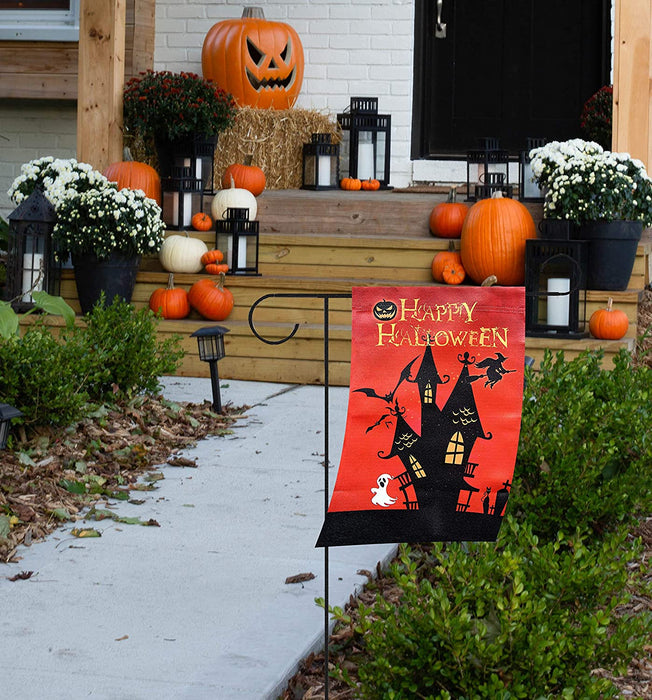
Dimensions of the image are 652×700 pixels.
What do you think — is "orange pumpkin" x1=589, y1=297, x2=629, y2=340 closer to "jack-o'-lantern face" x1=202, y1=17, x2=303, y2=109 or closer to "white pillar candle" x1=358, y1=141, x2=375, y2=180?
"white pillar candle" x1=358, y1=141, x2=375, y2=180

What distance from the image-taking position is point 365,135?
741 cm

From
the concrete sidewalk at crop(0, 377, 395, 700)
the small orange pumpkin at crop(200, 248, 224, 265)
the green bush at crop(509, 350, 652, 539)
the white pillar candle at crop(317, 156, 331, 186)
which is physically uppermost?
the white pillar candle at crop(317, 156, 331, 186)

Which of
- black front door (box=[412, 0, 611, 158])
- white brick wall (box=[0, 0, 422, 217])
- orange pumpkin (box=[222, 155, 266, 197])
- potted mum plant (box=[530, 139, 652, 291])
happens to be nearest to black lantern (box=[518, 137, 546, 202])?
potted mum plant (box=[530, 139, 652, 291])

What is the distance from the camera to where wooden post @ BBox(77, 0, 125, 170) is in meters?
6.43

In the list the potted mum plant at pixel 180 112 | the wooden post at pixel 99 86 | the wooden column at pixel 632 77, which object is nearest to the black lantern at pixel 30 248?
the wooden post at pixel 99 86

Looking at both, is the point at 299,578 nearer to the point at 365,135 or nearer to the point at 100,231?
the point at 100,231

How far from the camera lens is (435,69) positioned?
8.70 meters

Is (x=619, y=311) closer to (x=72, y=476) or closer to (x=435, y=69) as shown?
(x=72, y=476)

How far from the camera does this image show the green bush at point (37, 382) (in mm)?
3584

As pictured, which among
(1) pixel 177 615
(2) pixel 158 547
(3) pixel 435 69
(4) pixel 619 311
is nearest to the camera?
(1) pixel 177 615

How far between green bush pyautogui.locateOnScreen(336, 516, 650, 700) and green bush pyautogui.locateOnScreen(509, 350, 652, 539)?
0.69 metres

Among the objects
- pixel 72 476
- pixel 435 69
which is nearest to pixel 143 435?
pixel 72 476

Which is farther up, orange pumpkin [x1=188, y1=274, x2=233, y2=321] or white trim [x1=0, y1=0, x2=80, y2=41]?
white trim [x1=0, y1=0, x2=80, y2=41]

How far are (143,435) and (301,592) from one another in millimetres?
1618
